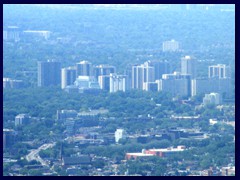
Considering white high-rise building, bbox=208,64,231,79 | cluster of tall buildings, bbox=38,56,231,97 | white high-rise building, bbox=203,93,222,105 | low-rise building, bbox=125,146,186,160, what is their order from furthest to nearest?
white high-rise building, bbox=208,64,231,79, white high-rise building, bbox=203,93,222,105, cluster of tall buildings, bbox=38,56,231,97, low-rise building, bbox=125,146,186,160

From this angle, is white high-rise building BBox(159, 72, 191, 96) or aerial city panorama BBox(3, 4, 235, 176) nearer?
aerial city panorama BBox(3, 4, 235, 176)

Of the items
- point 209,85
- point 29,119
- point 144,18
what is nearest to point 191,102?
point 209,85

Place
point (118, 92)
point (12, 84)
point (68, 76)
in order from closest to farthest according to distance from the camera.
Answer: point (12, 84) → point (118, 92) → point (68, 76)

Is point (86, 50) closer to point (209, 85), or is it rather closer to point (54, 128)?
point (209, 85)

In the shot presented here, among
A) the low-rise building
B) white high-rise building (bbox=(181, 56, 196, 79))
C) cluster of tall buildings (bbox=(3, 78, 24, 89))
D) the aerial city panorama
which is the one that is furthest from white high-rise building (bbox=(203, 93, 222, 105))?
cluster of tall buildings (bbox=(3, 78, 24, 89))

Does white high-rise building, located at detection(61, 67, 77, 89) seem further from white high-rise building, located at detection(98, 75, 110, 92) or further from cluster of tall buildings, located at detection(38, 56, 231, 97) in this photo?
white high-rise building, located at detection(98, 75, 110, 92)

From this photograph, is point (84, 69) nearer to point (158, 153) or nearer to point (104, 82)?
point (104, 82)

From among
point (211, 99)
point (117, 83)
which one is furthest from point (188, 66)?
point (117, 83)
